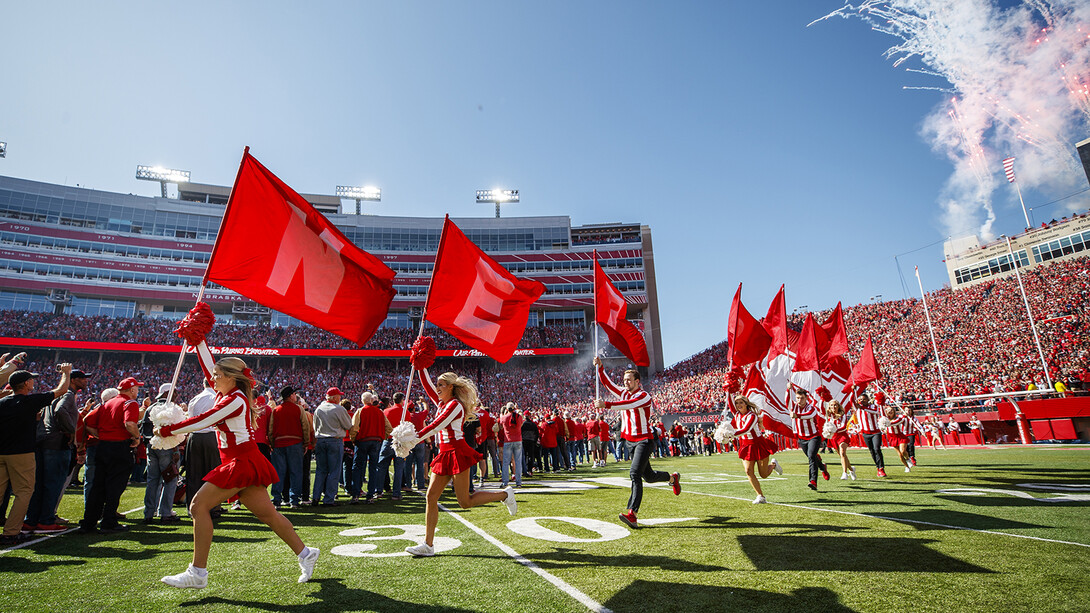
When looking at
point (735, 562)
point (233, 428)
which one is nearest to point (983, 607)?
point (735, 562)

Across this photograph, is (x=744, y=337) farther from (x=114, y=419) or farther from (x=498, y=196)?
(x=498, y=196)

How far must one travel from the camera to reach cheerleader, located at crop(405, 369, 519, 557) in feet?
18.3

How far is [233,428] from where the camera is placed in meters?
4.56

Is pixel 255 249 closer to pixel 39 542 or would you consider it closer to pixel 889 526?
pixel 39 542

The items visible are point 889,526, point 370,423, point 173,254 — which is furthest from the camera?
point 173,254

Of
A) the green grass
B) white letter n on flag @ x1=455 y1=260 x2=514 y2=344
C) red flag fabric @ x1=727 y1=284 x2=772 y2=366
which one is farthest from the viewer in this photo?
red flag fabric @ x1=727 y1=284 x2=772 y2=366

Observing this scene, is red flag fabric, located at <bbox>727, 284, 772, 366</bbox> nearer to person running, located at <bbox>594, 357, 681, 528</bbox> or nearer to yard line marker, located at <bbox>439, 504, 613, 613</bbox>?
person running, located at <bbox>594, 357, 681, 528</bbox>

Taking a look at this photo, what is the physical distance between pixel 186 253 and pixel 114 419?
66.2m

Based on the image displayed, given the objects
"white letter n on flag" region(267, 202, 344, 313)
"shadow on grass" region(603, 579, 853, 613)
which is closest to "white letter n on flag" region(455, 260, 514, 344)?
"white letter n on flag" region(267, 202, 344, 313)

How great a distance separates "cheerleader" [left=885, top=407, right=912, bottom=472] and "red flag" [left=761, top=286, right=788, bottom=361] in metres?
3.14

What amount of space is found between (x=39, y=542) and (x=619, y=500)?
845 centimetres

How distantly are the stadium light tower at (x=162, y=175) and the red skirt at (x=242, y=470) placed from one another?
3180 inches

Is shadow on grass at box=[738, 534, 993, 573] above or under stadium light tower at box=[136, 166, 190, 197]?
under

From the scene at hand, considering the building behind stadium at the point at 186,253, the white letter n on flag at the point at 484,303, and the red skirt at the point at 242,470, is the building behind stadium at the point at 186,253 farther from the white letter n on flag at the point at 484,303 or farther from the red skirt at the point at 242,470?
the red skirt at the point at 242,470
